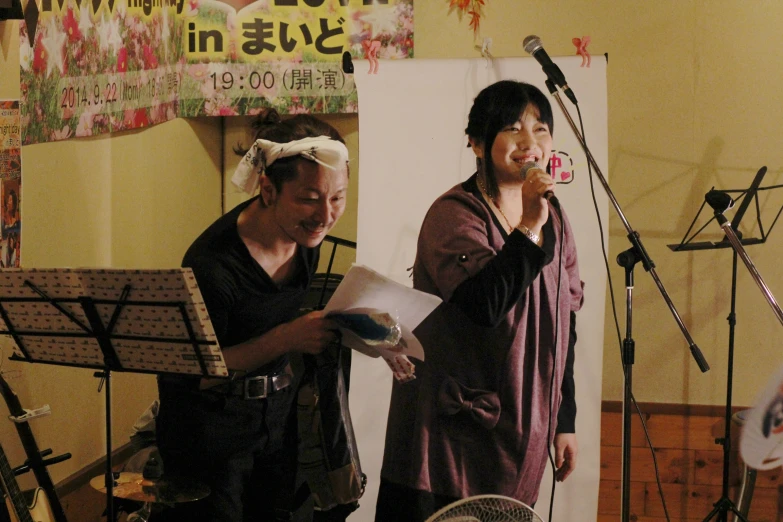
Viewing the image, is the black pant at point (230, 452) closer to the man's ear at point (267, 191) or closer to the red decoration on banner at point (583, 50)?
the man's ear at point (267, 191)

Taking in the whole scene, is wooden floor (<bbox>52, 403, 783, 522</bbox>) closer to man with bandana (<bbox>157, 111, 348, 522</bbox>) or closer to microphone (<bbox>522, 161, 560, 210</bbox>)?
microphone (<bbox>522, 161, 560, 210</bbox>)

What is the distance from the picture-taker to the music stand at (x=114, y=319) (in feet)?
5.45

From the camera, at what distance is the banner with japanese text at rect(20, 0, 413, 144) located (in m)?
3.22

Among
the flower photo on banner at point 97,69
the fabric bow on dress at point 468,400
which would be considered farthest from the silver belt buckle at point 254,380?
the flower photo on banner at point 97,69

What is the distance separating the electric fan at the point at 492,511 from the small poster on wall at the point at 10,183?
166 cm

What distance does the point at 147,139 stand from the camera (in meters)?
3.47

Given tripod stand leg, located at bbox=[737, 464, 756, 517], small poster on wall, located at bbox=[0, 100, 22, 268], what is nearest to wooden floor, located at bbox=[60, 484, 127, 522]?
small poster on wall, located at bbox=[0, 100, 22, 268]

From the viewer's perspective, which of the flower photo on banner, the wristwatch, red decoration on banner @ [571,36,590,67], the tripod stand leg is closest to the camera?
the wristwatch

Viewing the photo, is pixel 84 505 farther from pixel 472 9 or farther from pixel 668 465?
pixel 472 9

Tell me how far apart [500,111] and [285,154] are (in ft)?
2.34

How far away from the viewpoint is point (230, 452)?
1.98 metres

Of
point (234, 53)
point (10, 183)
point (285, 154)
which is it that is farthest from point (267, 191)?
point (234, 53)

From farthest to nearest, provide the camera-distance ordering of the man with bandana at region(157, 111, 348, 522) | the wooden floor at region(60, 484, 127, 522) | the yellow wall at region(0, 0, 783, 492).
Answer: the yellow wall at region(0, 0, 783, 492) → the wooden floor at region(60, 484, 127, 522) → the man with bandana at region(157, 111, 348, 522)

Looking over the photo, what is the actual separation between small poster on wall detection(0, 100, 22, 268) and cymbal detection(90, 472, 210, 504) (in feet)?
3.11
